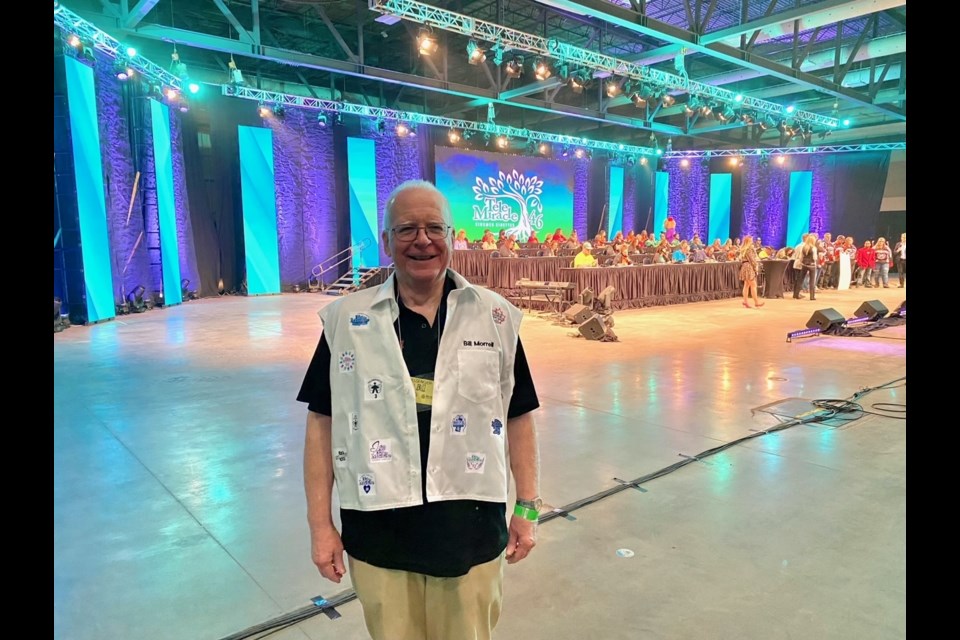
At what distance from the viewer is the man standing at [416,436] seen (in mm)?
1371

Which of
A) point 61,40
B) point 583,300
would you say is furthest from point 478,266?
point 61,40

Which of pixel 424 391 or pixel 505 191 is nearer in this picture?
pixel 424 391

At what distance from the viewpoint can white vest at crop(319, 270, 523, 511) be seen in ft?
4.48

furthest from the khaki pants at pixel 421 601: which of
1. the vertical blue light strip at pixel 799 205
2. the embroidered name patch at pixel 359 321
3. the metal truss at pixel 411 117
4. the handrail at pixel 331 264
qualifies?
the vertical blue light strip at pixel 799 205

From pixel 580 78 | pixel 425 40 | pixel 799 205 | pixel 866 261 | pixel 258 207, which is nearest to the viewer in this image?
pixel 425 40

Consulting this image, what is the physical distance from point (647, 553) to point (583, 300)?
8.71 m

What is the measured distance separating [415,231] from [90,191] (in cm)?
1136

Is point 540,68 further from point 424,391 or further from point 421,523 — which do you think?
point 421,523

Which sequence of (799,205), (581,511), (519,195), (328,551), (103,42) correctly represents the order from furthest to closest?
(799,205), (519,195), (103,42), (581,511), (328,551)

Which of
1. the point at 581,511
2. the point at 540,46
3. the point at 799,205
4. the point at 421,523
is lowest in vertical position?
the point at 581,511

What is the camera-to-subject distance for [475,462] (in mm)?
1403

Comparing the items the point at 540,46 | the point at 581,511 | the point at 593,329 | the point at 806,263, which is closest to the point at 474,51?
the point at 540,46

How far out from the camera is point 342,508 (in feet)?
4.71
